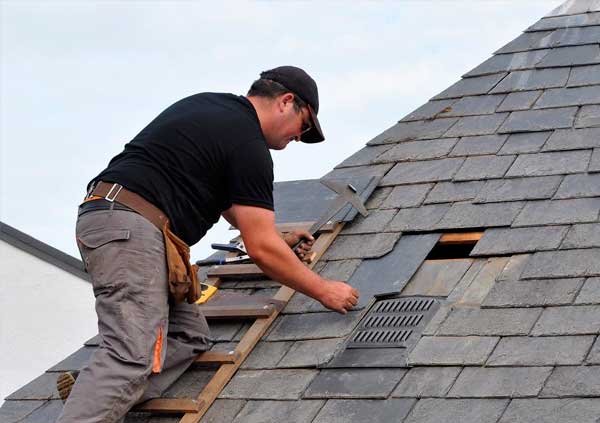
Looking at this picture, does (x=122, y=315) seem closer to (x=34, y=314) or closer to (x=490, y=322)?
(x=490, y=322)

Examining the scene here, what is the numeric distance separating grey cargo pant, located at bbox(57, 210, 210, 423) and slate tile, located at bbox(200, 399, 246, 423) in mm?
279

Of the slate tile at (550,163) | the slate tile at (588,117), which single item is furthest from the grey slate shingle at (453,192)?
the slate tile at (588,117)

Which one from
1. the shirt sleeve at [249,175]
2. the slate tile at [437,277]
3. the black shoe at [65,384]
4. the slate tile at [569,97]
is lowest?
the slate tile at [437,277]

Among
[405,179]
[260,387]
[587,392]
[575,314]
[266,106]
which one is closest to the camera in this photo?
[587,392]

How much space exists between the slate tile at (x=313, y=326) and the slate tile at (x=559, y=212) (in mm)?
900

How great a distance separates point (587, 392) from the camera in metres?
3.72

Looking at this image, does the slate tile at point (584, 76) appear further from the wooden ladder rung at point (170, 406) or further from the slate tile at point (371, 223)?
the wooden ladder rung at point (170, 406)

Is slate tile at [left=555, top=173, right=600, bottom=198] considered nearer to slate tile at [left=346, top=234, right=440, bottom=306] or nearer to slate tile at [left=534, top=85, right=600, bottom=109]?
slate tile at [left=346, top=234, right=440, bottom=306]

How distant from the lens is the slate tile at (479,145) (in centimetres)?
574

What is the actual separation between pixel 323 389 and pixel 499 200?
1435 millimetres

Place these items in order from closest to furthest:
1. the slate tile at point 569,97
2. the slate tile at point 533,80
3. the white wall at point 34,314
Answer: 1. the slate tile at point 569,97
2. the slate tile at point 533,80
3. the white wall at point 34,314

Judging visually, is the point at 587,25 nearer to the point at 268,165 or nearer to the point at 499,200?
the point at 499,200

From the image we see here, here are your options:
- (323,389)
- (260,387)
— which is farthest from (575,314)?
(260,387)

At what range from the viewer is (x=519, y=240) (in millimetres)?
4852
